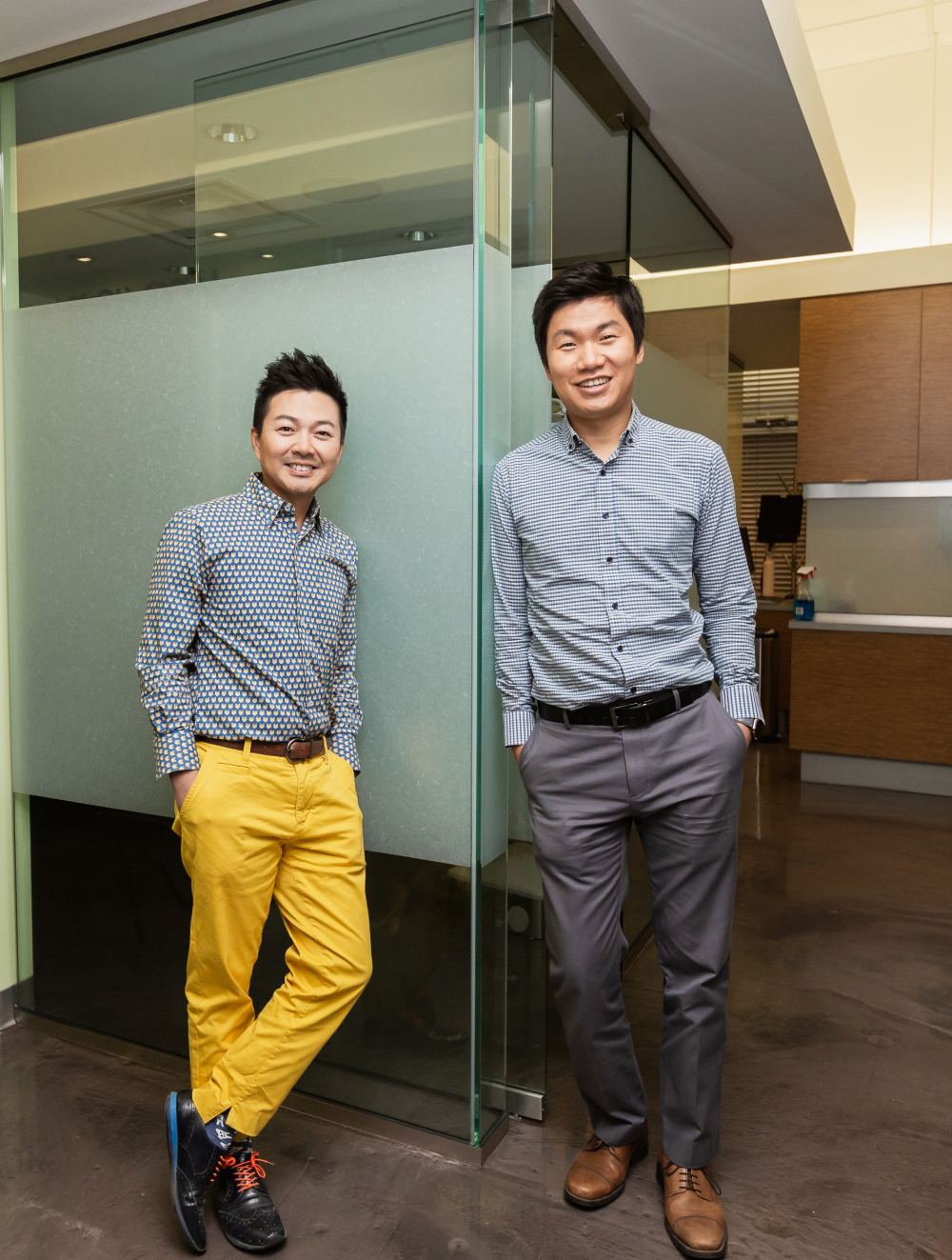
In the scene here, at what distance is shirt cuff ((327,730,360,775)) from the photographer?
2229mm

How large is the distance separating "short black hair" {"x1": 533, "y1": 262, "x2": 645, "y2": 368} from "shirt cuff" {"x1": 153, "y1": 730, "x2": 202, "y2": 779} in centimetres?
106

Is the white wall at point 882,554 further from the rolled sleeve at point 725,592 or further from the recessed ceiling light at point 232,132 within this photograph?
the recessed ceiling light at point 232,132

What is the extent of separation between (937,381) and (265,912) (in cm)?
512

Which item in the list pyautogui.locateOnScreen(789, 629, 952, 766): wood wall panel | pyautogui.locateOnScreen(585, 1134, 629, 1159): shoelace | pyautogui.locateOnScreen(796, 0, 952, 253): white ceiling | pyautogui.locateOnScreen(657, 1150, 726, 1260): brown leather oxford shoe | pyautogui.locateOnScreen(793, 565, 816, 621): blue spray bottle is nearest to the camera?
pyautogui.locateOnScreen(657, 1150, 726, 1260): brown leather oxford shoe

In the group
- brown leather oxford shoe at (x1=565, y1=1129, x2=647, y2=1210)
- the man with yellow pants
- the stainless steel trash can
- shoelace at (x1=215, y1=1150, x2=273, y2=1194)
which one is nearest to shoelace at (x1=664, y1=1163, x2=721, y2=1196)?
brown leather oxford shoe at (x1=565, y1=1129, x2=647, y2=1210)

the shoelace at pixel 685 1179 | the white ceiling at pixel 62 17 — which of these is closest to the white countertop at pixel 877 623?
the shoelace at pixel 685 1179

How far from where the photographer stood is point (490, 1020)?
2.39 metres

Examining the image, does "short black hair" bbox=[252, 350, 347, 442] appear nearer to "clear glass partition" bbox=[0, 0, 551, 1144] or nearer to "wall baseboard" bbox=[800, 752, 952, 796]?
"clear glass partition" bbox=[0, 0, 551, 1144]

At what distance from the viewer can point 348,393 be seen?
2.37 m

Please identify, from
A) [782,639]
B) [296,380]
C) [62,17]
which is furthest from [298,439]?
[782,639]

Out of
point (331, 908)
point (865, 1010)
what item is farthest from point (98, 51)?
point (865, 1010)

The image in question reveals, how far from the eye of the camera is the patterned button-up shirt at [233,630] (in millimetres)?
2037

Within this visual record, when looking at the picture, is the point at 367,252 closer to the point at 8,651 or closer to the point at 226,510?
the point at 226,510

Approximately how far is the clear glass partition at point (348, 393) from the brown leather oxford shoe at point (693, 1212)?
1.52ft
